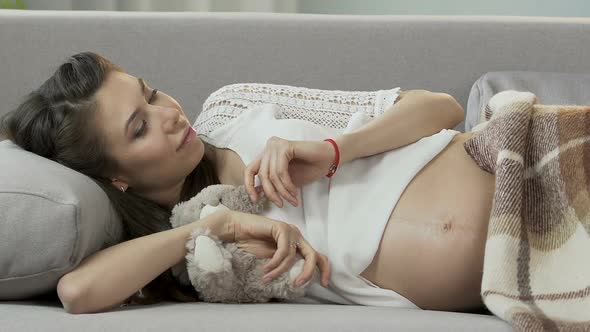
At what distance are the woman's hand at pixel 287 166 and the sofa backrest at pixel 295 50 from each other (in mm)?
703

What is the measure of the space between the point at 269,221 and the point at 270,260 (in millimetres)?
65

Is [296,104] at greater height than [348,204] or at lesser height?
greater

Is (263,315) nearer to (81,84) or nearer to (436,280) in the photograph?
(436,280)

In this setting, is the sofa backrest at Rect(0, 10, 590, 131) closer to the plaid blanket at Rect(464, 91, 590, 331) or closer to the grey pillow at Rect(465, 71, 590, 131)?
the grey pillow at Rect(465, 71, 590, 131)

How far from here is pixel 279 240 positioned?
1304mm

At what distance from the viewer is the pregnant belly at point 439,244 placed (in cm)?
134

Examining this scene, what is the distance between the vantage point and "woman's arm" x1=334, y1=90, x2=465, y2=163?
1462 mm

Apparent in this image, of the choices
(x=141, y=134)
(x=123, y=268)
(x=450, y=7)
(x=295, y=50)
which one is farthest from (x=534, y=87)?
(x=450, y=7)

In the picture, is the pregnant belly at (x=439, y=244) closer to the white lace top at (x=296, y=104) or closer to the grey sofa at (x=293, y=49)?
the white lace top at (x=296, y=104)

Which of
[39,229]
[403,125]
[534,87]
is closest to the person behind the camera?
[39,229]

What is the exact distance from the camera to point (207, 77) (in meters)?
2.10

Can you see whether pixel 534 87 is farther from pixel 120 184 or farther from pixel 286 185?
pixel 120 184

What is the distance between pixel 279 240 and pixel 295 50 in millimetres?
897

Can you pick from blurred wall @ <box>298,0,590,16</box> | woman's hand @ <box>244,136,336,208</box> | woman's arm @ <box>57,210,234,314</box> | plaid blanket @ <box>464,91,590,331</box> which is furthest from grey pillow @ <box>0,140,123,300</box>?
blurred wall @ <box>298,0,590,16</box>
